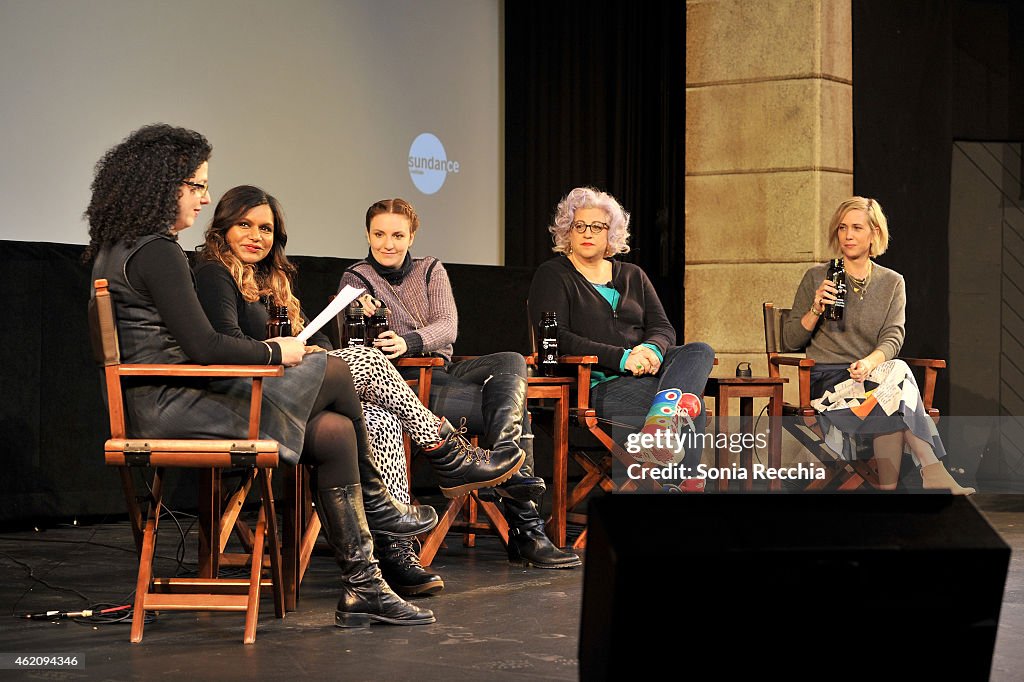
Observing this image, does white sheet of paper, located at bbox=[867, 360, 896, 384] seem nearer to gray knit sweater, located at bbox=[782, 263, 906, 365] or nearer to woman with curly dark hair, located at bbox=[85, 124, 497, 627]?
gray knit sweater, located at bbox=[782, 263, 906, 365]

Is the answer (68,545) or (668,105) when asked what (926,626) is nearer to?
(68,545)

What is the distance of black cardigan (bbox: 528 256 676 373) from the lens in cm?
466

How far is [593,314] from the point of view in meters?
4.78

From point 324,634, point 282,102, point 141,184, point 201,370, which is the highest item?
point 282,102

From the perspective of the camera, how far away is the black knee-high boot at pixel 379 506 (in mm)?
3334

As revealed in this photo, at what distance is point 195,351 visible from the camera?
2971 mm

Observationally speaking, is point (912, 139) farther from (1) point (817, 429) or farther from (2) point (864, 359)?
(1) point (817, 429)

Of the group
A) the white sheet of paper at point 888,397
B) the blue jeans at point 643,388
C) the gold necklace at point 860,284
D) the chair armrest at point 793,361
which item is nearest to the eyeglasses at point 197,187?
the blue jeans at point 643,388

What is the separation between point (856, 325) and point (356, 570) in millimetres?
2772

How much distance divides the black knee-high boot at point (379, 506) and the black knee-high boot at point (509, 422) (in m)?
0.49

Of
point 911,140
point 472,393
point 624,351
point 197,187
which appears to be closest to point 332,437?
point 197,187

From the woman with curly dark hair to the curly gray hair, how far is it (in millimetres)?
1853

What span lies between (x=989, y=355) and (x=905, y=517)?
5.82m

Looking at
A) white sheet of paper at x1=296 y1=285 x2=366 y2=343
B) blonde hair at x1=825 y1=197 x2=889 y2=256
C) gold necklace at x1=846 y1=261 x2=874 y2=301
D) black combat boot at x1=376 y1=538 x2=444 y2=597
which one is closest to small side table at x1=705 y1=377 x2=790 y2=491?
gold necklace at x1=846 y1=261 x2=874 y2=301
